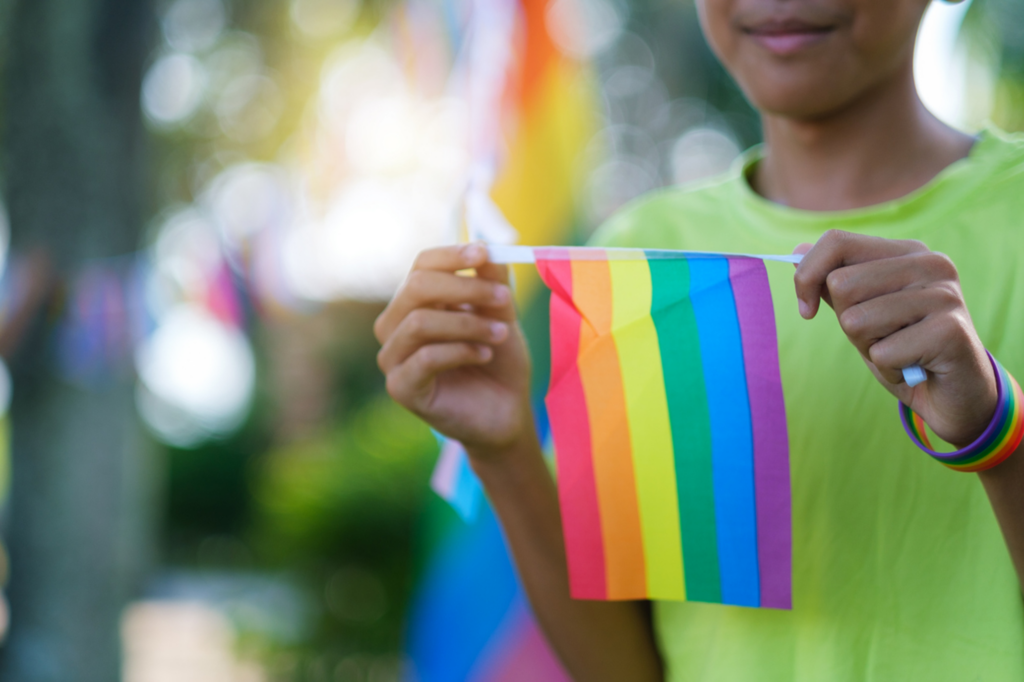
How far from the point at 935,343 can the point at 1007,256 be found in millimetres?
246

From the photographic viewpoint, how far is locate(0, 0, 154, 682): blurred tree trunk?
3410mm

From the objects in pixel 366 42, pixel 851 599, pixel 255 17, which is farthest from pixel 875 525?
pixel 255 17

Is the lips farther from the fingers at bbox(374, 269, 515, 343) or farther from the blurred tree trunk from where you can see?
the blurred tree trunk

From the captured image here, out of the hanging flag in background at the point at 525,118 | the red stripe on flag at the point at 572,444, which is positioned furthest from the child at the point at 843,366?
the hanging flag in background at the point at 525,118

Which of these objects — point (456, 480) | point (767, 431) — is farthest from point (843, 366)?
point (456, 480)

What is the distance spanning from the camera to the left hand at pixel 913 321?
0.68m

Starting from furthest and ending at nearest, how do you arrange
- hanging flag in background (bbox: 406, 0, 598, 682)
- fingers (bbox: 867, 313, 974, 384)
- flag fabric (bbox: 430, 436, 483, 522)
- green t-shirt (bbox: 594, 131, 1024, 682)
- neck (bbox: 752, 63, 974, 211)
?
1. hanging flag in background (bbox: 406, 0, 598, 682)
2. flag fabric (bbox: 430, 436, 483, 522)
3. neck (bbox: 752, 63, 974, 211)
4. green t-shirt (bbox: 594, 131, 1024, 682)
5. fingers (bbox: 867, 313, 974, 384)

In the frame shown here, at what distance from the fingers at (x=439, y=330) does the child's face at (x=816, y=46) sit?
1.31 feet

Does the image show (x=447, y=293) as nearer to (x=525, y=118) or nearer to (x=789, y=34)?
(x=789, y=34)

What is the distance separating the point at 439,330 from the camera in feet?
3.19

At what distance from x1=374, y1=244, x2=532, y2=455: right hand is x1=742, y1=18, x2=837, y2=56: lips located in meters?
0.38

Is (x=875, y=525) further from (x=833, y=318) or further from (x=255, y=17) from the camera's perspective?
(x=255, y=17)

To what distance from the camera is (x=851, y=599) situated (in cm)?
86

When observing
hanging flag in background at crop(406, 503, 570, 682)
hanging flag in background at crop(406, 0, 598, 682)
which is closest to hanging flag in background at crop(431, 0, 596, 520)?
hanging flag in background at crop(406, 0, 598, 682)
